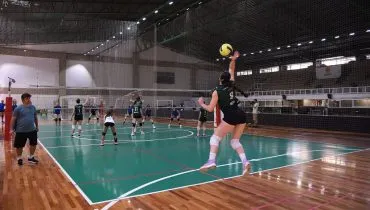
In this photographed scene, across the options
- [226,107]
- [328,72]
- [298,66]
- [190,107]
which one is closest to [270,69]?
[298,66]

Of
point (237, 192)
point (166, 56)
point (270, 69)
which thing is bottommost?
point (237, 192)

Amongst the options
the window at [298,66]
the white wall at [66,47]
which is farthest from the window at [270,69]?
the white wall at [66,47]

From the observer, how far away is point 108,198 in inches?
178

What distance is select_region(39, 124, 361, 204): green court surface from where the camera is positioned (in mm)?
5262

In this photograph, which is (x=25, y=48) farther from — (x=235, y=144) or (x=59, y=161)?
(x=235, y=144)

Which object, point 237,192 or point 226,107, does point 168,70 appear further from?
point 226,107

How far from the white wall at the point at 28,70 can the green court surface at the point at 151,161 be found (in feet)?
82.2

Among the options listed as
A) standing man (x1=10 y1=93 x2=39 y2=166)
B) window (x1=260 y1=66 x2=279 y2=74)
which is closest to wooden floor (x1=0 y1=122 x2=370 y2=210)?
standing man (x1=10 y1=93 x2=39 y2=166)

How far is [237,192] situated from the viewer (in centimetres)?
491

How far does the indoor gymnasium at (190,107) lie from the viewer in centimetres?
478

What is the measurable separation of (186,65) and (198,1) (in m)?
5.47

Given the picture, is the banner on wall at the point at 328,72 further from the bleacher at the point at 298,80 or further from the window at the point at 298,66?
the window at the point at 298,66

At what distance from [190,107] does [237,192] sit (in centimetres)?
1985

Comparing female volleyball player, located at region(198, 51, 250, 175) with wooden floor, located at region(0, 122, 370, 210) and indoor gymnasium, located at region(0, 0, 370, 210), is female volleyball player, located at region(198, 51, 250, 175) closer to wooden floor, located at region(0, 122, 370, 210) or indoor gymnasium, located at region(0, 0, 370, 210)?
indoor gymnasium, located at region(0, 0, 370, 210)
